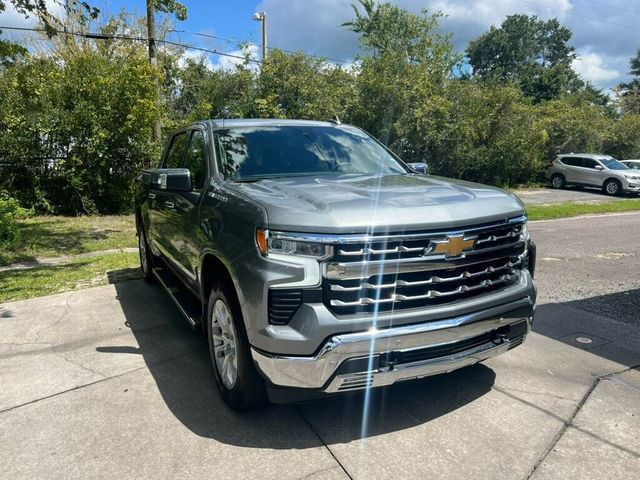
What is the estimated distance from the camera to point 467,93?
1955 cm

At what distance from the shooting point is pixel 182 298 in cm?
467

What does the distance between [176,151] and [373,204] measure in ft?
10.3

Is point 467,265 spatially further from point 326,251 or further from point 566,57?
point 566,57

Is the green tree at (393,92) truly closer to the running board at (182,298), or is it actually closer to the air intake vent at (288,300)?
the running board at (182,298)

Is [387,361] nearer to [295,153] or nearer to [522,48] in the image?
[295,153]

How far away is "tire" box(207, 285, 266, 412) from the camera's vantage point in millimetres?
2982

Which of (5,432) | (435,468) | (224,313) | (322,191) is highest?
(322,191)

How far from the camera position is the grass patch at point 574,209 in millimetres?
13844

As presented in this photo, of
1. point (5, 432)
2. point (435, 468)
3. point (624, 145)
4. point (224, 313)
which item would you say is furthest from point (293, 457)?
point (624, 145)

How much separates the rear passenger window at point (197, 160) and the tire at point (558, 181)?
21641 millimetres

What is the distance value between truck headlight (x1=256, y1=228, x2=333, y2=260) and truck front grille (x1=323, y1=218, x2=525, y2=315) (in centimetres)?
8

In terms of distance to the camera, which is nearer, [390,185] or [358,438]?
[358,438]

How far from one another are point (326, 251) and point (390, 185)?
3.21ft

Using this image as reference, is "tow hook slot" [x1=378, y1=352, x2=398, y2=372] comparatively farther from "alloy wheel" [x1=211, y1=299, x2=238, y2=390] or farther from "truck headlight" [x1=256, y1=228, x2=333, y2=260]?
"alloy wheel" [x1=211, y1=299, x2=238, y2=390]
